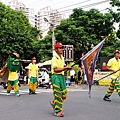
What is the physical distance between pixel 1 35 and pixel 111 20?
42.9ft

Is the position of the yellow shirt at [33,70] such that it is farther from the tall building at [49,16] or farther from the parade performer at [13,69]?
the tall building at [49,16]

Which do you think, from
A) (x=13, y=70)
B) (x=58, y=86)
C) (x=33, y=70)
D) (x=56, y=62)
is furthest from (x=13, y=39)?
(x=58, y=86)

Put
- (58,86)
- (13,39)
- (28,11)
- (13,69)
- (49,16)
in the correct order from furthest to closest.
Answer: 1. (28,11)
2. (49,16)
3. (13,39)
4. (13,69)
5. (58,86)

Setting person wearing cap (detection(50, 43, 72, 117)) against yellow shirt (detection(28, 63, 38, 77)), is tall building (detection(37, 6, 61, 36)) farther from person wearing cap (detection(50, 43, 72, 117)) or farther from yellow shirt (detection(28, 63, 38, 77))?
person wearing cap (detection(50, 43, 72, 117))

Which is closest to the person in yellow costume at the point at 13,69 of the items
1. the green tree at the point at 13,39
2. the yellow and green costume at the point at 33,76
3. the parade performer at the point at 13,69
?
the parade performer at the point at 13,69

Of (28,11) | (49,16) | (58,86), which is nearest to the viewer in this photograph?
(58,86)

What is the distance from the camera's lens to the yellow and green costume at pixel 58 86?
7414mm

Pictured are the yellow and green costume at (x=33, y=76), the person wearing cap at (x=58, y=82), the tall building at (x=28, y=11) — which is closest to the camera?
the person wearing cap at (x=58, y=82)

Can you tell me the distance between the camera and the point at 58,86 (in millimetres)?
7477

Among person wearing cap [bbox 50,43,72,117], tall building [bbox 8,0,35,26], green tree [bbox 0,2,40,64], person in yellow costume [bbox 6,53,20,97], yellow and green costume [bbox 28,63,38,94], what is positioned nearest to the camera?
person wearing cap [bbox 50,43,72,117]

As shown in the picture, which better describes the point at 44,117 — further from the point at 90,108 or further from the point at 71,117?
the point at 90,108

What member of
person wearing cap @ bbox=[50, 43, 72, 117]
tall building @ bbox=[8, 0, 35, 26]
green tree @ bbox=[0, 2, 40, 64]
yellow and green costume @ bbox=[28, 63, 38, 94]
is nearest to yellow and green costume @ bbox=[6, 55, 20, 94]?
yellow and green costume @ bbox=[28, 63, 38, 94]

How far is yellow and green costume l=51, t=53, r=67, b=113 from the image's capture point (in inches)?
292

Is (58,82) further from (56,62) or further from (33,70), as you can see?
(33,70)
